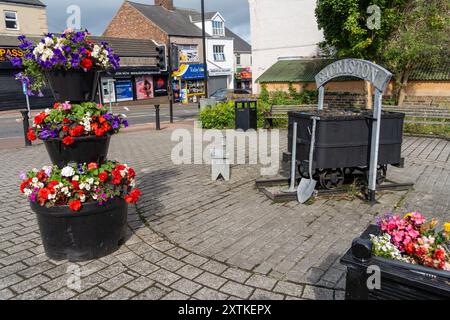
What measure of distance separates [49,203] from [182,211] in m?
2.21

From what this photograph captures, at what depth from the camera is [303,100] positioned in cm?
1739

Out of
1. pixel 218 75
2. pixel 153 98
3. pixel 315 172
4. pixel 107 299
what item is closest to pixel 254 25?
pixel 153 98

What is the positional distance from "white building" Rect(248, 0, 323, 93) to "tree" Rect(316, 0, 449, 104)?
9.17 meters

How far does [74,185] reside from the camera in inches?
153

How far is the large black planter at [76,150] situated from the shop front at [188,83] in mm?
32996

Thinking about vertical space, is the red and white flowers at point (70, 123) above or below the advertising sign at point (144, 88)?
below

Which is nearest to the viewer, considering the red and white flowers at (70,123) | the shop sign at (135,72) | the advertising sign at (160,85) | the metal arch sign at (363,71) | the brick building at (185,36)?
the red and white flowers at (70,123)

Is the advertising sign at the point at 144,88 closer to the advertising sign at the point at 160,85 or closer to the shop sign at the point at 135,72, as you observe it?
the advertising sign at the point at 160,85

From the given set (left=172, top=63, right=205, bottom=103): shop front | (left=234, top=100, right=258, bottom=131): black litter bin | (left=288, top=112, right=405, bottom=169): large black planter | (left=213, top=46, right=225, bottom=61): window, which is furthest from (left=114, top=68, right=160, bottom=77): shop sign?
(left=288, top=112, right=405, bottom=169): large black planter

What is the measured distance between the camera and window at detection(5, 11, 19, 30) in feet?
89.1

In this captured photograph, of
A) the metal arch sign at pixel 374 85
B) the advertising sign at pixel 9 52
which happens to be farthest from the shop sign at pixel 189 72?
the metal arch sign at pixel 374 85

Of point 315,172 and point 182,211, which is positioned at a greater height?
point 315,172

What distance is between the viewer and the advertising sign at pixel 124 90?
31.7 m

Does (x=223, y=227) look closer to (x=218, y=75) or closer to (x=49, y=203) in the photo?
(x=49, y=203)
